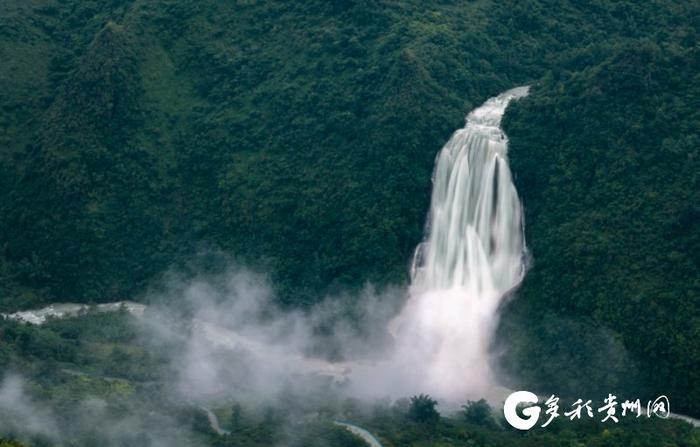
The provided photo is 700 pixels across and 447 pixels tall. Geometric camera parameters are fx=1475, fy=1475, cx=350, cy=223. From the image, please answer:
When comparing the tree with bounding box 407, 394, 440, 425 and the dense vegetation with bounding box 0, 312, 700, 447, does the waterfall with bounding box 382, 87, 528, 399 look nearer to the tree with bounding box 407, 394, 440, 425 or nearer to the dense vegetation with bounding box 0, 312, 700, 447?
the tree with bounding box 407, 394, 440, 425

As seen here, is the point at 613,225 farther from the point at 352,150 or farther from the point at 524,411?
the point at 352,150

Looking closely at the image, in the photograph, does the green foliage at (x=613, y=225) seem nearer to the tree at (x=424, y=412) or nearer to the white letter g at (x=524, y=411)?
the white letter g at (x=524, y=411)

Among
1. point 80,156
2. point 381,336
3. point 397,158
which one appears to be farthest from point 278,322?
point 80,156

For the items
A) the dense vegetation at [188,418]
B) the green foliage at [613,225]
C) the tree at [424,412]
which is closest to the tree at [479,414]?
the dense vegetation at [188,418]

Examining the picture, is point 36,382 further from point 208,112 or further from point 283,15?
point 283,15

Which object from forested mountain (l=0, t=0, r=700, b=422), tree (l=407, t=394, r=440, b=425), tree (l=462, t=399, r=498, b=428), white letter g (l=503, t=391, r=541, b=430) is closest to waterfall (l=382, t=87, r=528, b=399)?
forested mountain (l=0, t=0, r=700, b=422)

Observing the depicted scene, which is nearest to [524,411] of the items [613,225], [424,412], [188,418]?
[424,412]

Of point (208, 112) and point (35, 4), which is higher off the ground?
point (35, 4)
